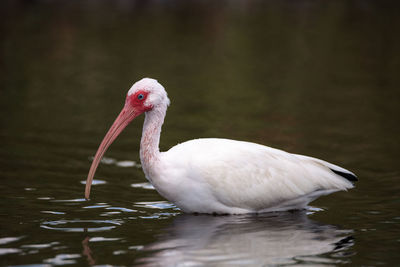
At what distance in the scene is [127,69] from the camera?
28.8 meters

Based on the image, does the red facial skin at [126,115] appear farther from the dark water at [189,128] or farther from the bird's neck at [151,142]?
the dark water at [189,128]

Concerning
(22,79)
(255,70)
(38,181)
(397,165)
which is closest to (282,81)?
(255,70)

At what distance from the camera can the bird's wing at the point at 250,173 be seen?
1101 cm

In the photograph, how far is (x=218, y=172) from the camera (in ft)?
36.2

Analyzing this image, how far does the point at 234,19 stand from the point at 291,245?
136 ft

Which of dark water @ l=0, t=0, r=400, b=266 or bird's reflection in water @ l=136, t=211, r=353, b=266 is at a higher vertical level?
dark water @ l=0, t=0, r=400, b=266

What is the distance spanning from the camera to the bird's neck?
11078 mm

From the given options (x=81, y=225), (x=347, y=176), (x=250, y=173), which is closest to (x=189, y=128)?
(x=250, y=173)

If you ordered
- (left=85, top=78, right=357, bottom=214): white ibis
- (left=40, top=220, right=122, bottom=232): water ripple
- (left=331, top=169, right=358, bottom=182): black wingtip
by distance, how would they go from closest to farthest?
(left=40, top=220, right=122, bottom=232): water ripple, (left=85, top=78, right=357, bottom=214): white ibis, (left=331, top=169, right=358, bottom=182): black wingtip

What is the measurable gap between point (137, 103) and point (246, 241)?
2463 millimetres

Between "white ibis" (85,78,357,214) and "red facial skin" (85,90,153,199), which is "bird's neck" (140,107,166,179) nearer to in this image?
"white ibis" (85,78,357,214)

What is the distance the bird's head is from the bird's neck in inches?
3.4

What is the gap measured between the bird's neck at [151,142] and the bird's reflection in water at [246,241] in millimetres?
829

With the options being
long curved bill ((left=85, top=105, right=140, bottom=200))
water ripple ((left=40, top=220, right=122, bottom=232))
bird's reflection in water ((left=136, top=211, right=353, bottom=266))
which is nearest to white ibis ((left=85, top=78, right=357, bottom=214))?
long curved bill ((left=85, top=105, right=140, bottom=200))
